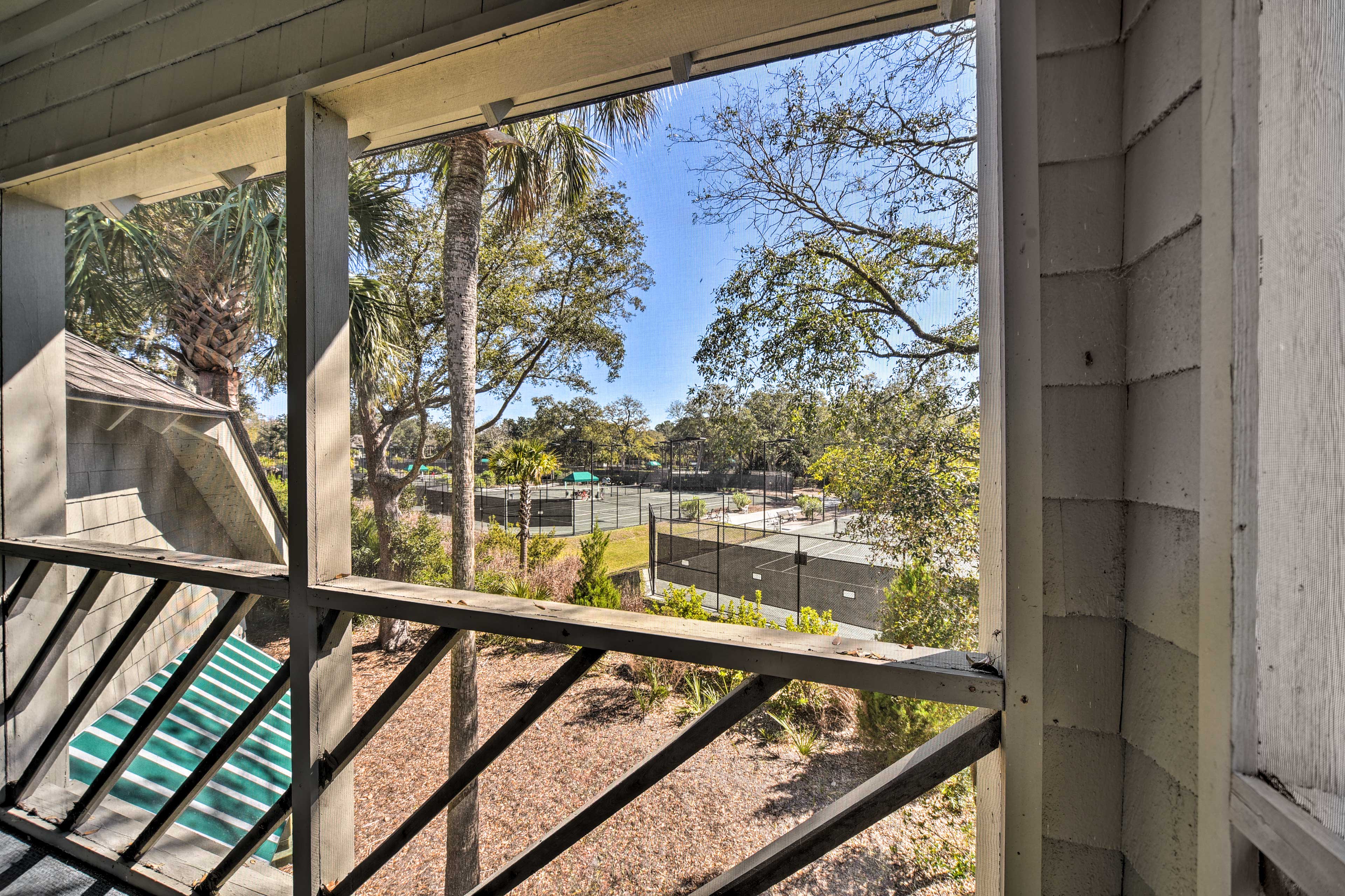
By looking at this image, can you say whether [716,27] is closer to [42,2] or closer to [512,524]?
[42,2]

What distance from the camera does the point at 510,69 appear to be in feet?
3.37

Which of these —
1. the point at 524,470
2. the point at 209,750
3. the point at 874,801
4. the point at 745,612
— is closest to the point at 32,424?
the point at 209,750

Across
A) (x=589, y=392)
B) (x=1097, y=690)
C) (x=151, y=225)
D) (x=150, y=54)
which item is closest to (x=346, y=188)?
(x=150, y=54)

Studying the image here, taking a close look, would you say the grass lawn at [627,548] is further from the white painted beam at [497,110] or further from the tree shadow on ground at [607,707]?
the white painted beam at [497,110]

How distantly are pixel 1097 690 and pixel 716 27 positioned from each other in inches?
48.7

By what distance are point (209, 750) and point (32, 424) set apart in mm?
1410

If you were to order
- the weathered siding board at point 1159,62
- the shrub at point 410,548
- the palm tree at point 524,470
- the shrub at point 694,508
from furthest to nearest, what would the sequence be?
the shrub at point 410,548 < the palm tree at point 524,470 < the shrub at point 694,508 < the weathered siding board at point 1159,62

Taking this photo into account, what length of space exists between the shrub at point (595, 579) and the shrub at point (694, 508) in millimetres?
673

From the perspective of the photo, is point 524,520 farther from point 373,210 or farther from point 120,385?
point 373,210

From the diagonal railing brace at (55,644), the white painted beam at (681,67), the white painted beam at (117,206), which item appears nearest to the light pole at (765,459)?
the white painted beam at (681,67)

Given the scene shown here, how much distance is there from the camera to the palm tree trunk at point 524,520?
2.71 meters

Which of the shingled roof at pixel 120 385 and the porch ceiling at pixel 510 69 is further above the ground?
the porch ceiling at pixel 510 69

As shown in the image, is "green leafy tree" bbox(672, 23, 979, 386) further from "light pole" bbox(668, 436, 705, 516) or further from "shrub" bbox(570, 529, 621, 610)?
"shrub" bbox(570, 529, 621, 610)

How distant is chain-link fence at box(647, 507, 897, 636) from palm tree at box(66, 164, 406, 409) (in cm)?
203
